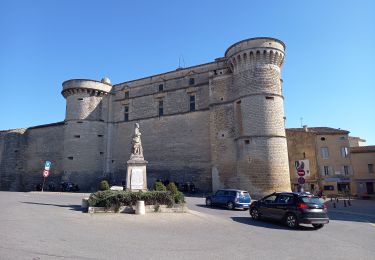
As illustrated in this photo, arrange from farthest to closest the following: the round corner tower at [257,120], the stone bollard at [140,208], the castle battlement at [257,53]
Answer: the castle battlement at [257,53], the round corner tower at [257,120], the stone bollard at [140,208]

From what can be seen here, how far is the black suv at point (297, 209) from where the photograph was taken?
959 centimetres

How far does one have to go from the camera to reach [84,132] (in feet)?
106

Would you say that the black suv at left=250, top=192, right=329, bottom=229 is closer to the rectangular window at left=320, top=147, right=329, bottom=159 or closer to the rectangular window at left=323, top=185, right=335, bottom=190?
the rectangular window at left=323, top=185, right=335, bottom=190

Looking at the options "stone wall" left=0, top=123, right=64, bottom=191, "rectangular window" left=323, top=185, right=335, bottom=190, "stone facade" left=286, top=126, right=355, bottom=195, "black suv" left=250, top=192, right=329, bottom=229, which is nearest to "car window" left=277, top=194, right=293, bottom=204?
"black suv" left=250, top=192, right=329, bottom=229

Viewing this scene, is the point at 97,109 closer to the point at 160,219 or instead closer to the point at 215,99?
the point at 215,99

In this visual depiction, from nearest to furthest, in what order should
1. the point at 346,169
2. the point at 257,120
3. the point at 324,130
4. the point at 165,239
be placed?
1. the point at 165,239
2. the point at 257,120
3. the point at 346,169
4. the point at 324,130

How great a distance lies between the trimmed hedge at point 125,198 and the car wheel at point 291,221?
16.8ft

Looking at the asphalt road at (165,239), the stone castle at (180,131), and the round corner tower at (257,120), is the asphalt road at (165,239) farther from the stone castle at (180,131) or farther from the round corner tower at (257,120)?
the stone castle at (180,131)

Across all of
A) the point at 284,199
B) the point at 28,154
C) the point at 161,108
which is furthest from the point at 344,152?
the point at 28,154

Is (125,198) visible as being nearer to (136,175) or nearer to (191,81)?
(136,175)

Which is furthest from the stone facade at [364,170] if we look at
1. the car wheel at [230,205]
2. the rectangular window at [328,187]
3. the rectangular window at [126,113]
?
the rectangular window at [126,113]

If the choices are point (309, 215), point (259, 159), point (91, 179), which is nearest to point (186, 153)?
point (259, 159)

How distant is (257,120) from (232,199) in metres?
10.1

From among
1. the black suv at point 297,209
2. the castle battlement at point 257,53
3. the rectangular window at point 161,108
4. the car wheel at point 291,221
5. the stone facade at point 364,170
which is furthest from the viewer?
the rectangular window at point 161,108
